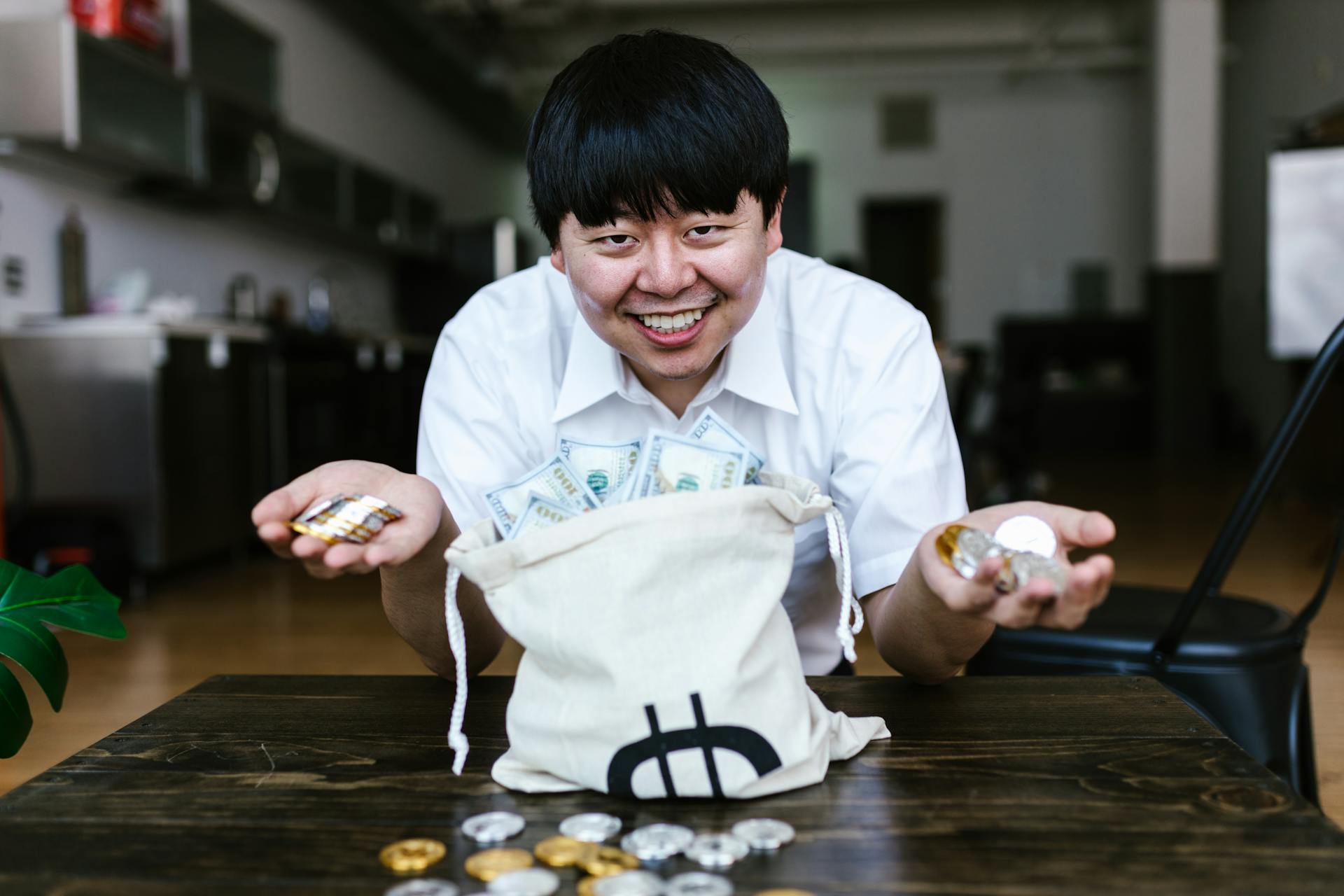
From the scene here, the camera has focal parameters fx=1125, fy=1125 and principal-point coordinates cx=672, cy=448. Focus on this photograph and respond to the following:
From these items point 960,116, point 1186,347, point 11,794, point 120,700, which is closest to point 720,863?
point 11,794

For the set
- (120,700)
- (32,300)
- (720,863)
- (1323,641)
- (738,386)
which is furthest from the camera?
(32,300)

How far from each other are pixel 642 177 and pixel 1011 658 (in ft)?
2.57

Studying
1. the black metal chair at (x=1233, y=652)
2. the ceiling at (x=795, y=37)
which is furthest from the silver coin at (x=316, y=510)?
the ceiling at (x=795, y=37)

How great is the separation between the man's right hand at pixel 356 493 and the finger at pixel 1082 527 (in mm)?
434

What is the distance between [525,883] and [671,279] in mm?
531

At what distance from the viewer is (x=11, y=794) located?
0.67 meters

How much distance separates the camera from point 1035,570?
665 mm

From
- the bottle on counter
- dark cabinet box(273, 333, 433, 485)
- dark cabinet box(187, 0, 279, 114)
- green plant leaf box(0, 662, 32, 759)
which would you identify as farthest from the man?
dark cabinet box(187, 0, 279, 114)

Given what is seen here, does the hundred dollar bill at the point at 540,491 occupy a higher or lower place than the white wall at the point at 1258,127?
lower

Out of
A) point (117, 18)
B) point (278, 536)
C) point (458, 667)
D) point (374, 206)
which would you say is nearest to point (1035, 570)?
point (458, 667)

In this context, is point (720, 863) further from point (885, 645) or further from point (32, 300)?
point (32, 300)

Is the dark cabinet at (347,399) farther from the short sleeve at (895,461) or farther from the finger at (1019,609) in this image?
the finger at (1019,609)

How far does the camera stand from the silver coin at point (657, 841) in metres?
0.58

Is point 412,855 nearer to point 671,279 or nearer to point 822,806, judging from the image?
point 822,806
